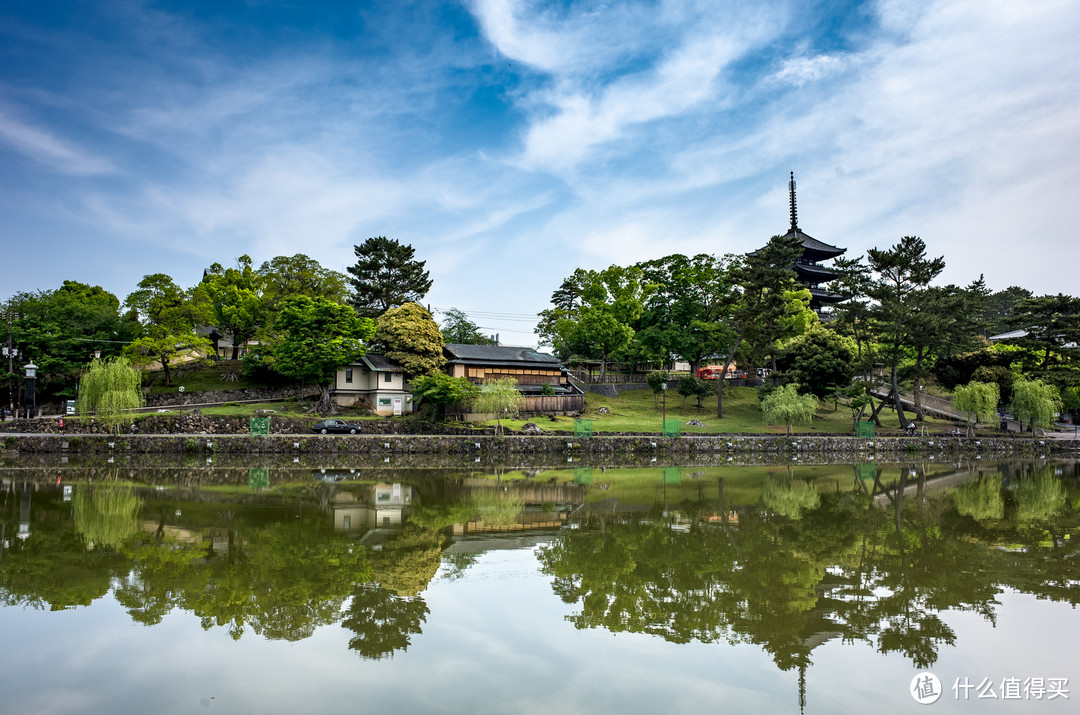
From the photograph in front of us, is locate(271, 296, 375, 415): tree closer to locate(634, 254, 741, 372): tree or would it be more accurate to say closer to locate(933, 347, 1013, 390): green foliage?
locate(634, 254, 741, 372): tree

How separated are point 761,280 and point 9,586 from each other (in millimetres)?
44927

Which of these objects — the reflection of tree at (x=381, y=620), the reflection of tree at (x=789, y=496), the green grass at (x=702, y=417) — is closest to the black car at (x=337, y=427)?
the green grass at (x=702, y=417)

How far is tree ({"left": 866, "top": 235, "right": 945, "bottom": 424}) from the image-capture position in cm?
4194

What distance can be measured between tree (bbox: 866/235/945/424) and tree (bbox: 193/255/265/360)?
45596 millimetres

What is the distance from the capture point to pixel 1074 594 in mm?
10867

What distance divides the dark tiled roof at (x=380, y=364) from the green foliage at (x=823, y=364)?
2886 centimetres

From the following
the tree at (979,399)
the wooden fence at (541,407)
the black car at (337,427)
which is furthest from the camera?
the wooden fence at (541,407)

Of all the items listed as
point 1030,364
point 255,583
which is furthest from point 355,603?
point 1030,364

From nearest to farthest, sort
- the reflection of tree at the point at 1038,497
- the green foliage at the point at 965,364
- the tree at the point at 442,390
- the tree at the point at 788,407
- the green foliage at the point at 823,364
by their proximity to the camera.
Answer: the reflection of tree at the point at 1038,497 → the tree at the point at 442,390 → the tree at the point at 788,407 → the green foliage at the point at 823,364 → the green foliage at the point at 965,364

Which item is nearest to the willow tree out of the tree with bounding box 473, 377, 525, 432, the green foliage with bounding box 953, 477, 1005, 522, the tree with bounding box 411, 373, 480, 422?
the tree with bounding box 411, 373, 480, 422

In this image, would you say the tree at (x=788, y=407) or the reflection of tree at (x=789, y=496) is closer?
the reflection of tree at (x=789, y=496)

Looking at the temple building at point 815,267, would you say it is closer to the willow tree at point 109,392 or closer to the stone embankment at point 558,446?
the stone embankment at point 558,446

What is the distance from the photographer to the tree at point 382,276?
187 feet

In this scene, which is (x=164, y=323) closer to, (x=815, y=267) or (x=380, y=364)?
(x=380, y=364)
